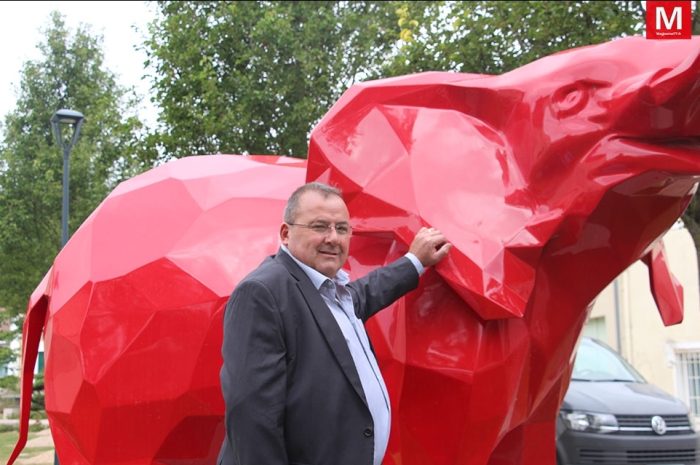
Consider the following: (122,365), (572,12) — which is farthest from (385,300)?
(572,12)

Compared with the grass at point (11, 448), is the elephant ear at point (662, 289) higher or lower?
higher

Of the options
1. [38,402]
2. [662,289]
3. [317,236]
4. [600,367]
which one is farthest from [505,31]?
[38,402]

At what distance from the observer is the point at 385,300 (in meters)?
2.68

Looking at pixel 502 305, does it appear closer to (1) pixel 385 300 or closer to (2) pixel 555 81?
(1) pixel 385 300

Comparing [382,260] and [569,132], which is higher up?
[569,132]

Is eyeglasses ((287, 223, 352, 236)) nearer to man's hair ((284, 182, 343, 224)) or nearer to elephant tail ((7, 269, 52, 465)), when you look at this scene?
man's hair ((284, 182, 343, 224))

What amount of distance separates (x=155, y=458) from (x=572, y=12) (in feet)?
18.7

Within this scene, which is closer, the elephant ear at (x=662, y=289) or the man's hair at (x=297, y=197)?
the man's hair at (x=297, y=197)

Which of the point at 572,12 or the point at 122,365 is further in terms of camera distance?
the point at 572,12

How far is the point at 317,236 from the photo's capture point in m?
2.33

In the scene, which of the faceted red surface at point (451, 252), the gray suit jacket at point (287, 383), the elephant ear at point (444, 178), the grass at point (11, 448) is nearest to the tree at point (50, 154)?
the grass at point (11, 448)

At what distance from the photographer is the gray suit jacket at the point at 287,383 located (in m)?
2.00

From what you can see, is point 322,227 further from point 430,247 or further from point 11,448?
point 11,448

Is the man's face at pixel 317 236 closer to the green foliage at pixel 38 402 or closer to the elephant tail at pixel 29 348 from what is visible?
the elephant tail at pixel 29 348
